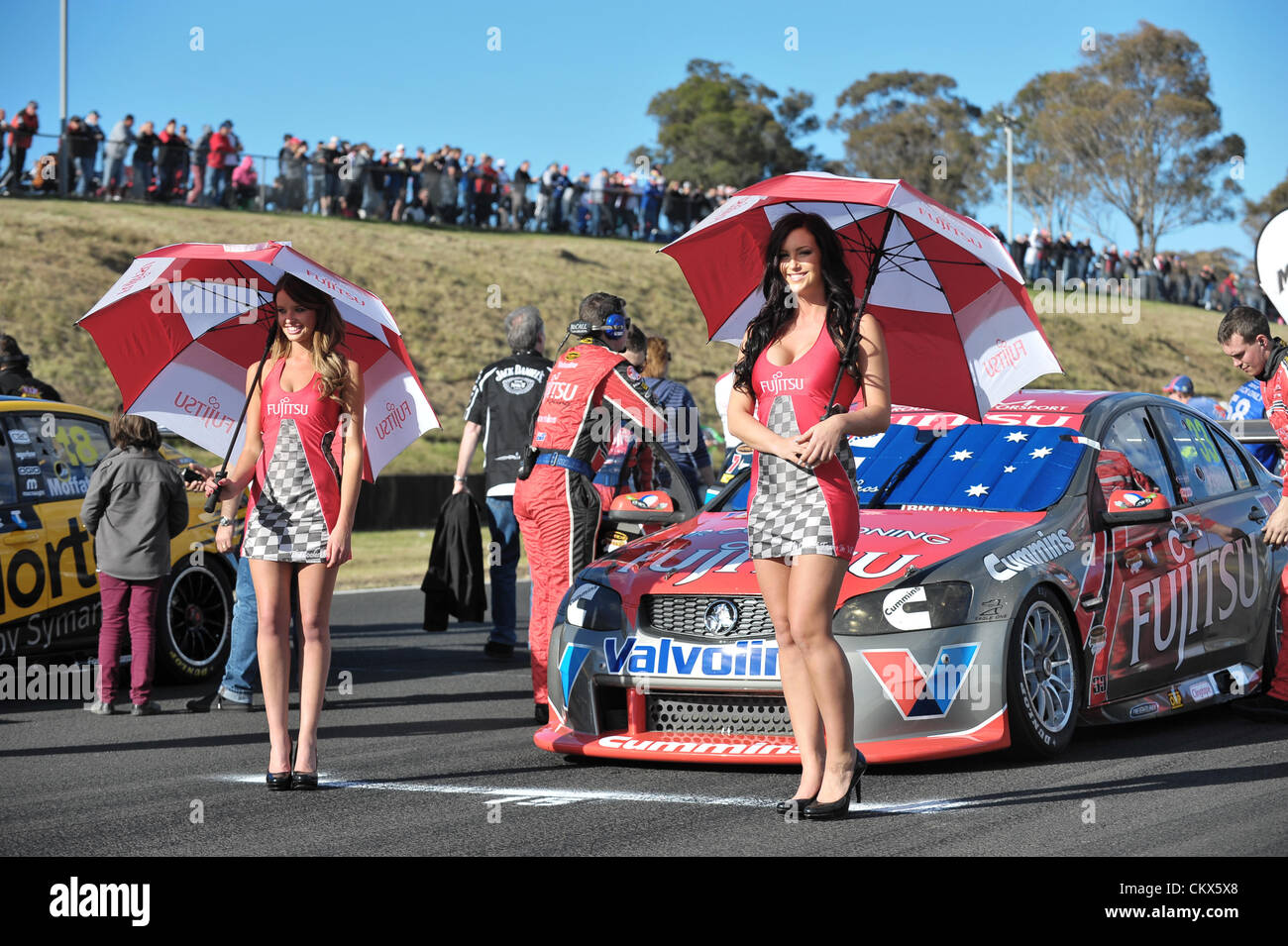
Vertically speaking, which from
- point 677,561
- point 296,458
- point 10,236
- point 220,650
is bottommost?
point 220,650

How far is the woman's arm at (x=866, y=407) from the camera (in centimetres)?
497

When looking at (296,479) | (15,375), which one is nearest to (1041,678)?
(296,479)

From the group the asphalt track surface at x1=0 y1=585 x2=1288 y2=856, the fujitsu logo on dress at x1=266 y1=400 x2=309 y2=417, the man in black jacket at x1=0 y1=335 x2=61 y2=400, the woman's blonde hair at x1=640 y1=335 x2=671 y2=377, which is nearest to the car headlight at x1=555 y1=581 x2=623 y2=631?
the asphalt track surface at x1=0 y1=585 x2=1288 y2=856

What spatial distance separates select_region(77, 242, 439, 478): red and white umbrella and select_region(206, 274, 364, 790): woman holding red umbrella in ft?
1.53

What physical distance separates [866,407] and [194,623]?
212 inches

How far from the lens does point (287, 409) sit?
5961 millimetres

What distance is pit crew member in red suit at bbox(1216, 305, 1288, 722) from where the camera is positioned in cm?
718

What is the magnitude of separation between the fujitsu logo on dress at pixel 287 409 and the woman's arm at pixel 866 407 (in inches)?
77.4

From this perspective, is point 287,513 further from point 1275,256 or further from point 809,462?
point 1275,256

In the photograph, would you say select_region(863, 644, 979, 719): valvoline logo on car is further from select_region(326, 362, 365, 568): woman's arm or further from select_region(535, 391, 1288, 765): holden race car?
select_region(326, 362, 365, 568): woman's arm
